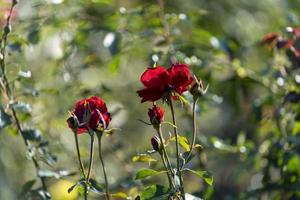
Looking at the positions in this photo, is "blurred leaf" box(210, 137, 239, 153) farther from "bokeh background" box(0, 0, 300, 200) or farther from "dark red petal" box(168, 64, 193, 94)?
"dark red petal" box(168, 64, 193, 94)

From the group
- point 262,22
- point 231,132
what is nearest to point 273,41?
point 262,22

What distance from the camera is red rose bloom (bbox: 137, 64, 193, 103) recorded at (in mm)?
1372

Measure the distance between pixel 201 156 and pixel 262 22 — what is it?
1.26 m

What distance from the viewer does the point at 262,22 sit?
335cm

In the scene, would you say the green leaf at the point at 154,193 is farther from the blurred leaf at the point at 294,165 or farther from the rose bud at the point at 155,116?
the blurred leaf at the point at 294,165

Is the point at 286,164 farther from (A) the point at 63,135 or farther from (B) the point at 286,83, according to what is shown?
(A) the point at 63,135

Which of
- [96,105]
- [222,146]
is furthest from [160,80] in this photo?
[222,146]

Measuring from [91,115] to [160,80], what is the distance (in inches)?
5.4

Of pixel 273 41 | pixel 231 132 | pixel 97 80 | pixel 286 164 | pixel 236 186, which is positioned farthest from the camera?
pixel 231 132

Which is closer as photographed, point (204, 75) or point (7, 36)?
point (7, 36)

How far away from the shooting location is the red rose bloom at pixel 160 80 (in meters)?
1.37

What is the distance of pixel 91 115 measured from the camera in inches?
54.2

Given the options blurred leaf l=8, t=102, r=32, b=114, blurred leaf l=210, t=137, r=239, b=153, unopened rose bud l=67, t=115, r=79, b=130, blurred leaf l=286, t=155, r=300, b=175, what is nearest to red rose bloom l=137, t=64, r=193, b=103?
unopened rose bud l=67, t=115, r=79, b=130

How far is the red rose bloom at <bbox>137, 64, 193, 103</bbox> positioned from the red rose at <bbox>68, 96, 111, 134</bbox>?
8 cm
